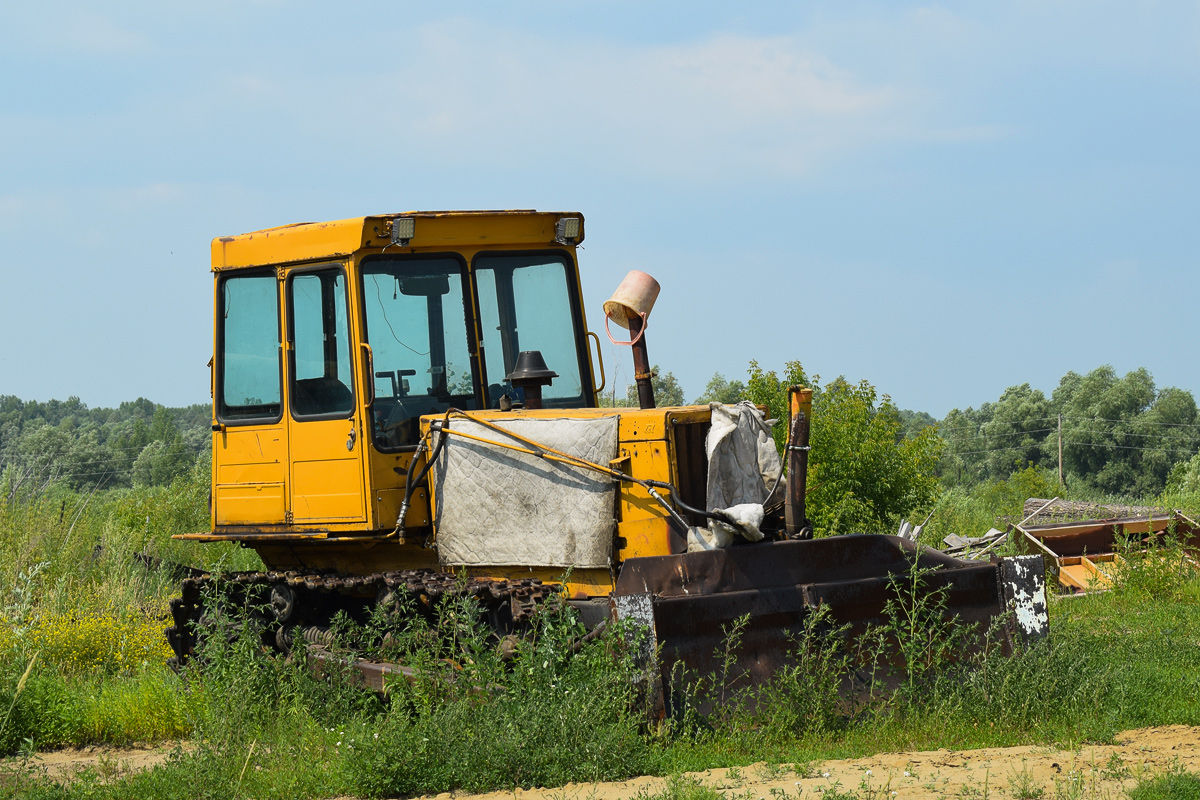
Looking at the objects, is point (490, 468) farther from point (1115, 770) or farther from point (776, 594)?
point (1115, 770)

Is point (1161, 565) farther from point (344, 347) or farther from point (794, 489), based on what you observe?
point (344, 347)

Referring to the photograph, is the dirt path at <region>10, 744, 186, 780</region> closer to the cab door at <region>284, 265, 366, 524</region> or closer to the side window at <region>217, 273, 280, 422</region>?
the cab door at <region>284, 265, 366, 524</region>

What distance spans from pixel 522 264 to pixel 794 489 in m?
2.68

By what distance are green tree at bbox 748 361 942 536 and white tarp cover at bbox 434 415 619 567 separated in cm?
Result: 934

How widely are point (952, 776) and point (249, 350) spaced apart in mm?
5551

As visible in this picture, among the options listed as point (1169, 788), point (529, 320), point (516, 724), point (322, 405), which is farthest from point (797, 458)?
point (322, 405)

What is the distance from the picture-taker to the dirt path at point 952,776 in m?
5.25

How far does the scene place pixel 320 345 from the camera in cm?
793

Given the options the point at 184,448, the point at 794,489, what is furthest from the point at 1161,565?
the point at 184,448

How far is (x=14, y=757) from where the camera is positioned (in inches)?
305

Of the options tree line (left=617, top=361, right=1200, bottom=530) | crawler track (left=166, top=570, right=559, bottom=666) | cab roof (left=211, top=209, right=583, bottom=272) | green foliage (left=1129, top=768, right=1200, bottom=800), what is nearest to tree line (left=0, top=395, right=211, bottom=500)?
tree line (left=617, top=361, right=1200, bottom=530)

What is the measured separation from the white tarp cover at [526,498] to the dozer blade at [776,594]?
601 millimetres

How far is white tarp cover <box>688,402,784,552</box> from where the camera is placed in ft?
21.9

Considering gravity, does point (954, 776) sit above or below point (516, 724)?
below
